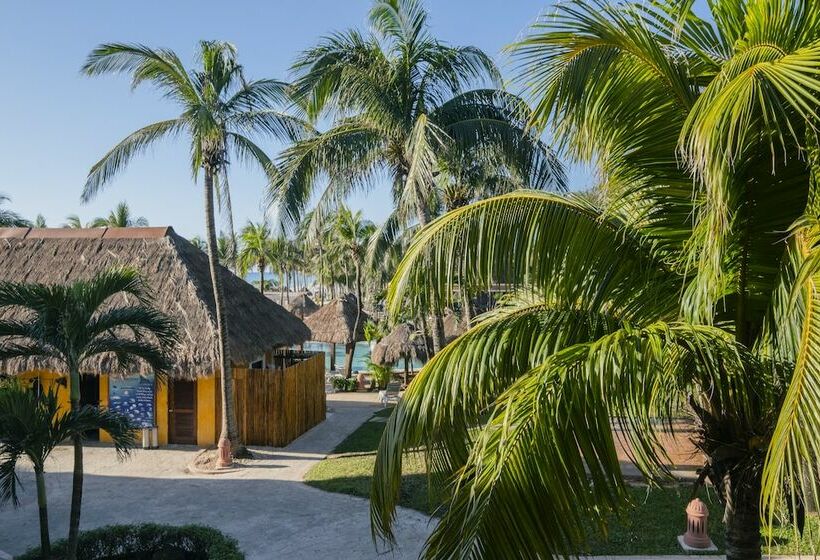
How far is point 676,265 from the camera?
3.85m

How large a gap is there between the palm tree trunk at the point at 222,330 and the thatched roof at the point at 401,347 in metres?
9.61

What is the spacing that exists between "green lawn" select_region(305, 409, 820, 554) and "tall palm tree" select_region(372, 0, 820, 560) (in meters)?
1.85

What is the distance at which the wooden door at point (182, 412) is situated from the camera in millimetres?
13805

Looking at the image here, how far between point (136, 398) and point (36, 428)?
747 cm

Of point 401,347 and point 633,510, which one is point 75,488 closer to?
point 633,510

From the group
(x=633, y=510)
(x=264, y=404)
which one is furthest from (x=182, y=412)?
(x=633, y=510)

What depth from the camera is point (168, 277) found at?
14.5 metres

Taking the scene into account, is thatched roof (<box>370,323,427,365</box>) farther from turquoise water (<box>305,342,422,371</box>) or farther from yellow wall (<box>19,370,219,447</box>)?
turquoise water (<box>305,342,422,371</box>)

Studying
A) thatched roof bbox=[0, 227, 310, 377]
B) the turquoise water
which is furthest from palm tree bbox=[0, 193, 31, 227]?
the turquoise water

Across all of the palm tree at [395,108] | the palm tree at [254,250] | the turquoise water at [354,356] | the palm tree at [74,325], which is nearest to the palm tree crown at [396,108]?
the palm tree at [395,108]

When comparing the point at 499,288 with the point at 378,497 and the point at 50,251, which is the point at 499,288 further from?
the point at 50,251

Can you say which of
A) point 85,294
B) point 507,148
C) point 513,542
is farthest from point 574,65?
point 507,148

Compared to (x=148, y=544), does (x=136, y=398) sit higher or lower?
higher

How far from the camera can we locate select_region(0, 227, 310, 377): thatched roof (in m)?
13.2
